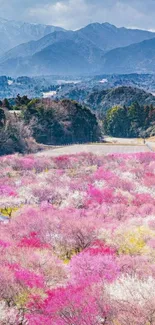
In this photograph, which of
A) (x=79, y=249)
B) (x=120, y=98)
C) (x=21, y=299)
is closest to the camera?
(x=21, y=299)

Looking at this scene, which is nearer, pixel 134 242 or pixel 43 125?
pixel 134 242

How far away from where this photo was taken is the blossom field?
1006 centimetres

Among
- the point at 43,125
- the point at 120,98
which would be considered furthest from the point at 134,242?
the point at 120,98

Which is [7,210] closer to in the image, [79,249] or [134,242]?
[79,249]

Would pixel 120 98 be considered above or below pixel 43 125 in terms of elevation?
below

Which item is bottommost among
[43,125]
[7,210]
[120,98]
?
[120,98]

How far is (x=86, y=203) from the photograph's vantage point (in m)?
23.8

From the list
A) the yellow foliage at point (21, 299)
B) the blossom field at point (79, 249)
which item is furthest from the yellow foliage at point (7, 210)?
the yellow foliage at point (21, 299)

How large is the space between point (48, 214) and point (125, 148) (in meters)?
32.0

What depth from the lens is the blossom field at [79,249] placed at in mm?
10062

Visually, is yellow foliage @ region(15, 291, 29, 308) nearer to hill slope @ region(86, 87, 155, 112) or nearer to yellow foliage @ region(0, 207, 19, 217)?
yellow foliage @ region(0, 207, 19, 217)

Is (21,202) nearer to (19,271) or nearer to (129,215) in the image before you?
(129,215)

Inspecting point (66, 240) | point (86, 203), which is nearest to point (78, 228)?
point (66, 240)

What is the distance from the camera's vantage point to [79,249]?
16.3m
